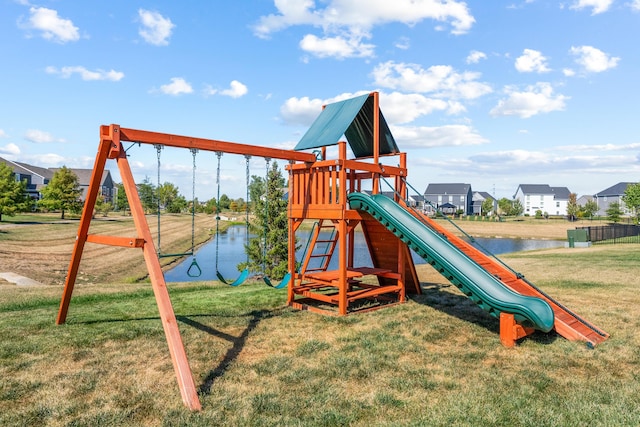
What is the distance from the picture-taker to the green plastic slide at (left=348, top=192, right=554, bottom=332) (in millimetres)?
6836

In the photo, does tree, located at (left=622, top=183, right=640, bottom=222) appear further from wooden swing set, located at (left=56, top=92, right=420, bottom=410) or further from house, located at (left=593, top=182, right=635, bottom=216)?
wooden swing set, located at (left=56, top=92, right=420, bottom=410)

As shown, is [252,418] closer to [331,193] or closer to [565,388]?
[565,388]

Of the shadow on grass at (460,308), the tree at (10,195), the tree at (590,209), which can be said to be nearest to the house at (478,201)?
the tree at (590,209)

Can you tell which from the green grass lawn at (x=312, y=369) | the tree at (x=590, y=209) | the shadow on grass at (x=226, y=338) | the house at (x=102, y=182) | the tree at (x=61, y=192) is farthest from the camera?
the house at (x=102, y=182)

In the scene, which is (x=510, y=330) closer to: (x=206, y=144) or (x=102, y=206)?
(x=206, y=144)

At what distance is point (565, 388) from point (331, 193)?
5.70 m

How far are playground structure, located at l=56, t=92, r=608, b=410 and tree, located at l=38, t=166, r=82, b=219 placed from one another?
53.4m

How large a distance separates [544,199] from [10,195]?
120188mm

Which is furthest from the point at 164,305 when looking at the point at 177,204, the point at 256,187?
the point at 177,204

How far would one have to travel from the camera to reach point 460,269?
7602mm

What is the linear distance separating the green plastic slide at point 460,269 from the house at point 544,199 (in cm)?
11977

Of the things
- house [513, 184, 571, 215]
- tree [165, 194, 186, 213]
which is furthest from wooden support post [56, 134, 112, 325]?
house [513, 184, 571, 215]

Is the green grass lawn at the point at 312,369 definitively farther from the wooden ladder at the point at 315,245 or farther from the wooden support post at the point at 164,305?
the wooden ladder at the point at 315,245

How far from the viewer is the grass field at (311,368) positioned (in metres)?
4.58
